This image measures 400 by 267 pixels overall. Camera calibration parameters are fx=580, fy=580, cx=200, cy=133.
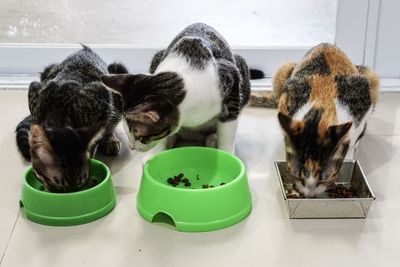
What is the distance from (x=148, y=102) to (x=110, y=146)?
614 millimetres

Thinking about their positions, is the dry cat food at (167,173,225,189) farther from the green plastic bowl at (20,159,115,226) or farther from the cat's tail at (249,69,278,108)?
the cat's tail at (249,69,278,108)

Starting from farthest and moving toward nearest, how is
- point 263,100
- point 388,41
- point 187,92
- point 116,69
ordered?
1. point 388,41
2. point 263,100
3. point 116,69
4. point 187,92

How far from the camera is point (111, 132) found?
7.27ft

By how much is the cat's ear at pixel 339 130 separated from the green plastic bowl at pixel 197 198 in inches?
12.9

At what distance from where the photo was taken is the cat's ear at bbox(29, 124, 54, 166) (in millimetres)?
1806

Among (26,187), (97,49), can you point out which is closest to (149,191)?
(26,187)

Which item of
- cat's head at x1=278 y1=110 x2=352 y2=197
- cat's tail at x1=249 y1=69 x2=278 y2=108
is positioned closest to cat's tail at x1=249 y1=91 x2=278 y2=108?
cat's tail at x1=249 y1=69 x2=278 y2=108

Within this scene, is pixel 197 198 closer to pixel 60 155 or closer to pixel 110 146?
pixel 60 155

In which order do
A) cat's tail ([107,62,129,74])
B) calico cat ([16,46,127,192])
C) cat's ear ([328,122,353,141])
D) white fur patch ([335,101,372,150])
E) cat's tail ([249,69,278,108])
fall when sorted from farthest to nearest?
cat's tail ([249,69,278,108])
cat's tail ([107,62,129,74])
white fur patch ([335,101,372,150])
calico cat ([16,46,127,192])
cat's ear ([328,122,353,141])

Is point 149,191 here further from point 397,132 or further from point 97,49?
point 97,49

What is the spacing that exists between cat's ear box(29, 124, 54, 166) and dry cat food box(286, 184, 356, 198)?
789 mm

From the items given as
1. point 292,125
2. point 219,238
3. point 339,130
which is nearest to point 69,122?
point 219,238

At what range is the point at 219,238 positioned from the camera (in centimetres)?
184

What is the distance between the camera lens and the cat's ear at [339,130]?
5.67ft
